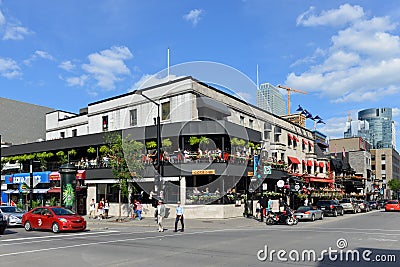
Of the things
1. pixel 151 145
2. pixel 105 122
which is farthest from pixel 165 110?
pixel 105 122

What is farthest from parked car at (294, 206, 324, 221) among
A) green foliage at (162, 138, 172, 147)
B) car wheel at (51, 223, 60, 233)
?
car wheel at (51, 223, 60, 233)

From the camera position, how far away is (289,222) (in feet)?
89.6

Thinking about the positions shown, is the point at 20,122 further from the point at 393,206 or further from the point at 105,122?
the point at 393,206

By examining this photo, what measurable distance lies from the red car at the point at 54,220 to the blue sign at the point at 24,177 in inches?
745

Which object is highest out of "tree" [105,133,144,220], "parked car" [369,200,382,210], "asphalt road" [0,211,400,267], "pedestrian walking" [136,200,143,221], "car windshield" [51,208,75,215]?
"tree" [105,133,144,220]

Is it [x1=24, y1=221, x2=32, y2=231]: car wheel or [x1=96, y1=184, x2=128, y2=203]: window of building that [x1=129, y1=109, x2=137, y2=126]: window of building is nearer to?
[x1=96, y1=184, x2=128, y2=203]: window of building

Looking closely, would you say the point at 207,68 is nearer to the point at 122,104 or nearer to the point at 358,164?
the point at 122,104

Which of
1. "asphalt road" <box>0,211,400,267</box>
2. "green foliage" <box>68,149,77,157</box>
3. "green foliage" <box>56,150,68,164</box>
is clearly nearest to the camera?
"asphalt road" <box>0,211,400,267</box>

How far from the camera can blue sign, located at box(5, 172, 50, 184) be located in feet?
137

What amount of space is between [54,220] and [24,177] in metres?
25.0

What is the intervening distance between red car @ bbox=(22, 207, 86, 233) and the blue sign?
18932 millimetres

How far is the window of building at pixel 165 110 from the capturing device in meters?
36.9

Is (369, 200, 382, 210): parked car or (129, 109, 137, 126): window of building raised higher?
(129, 109, 137, 126): window of building

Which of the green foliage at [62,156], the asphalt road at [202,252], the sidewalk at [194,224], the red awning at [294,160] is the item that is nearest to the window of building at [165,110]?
the sidewalk at [194,224]
